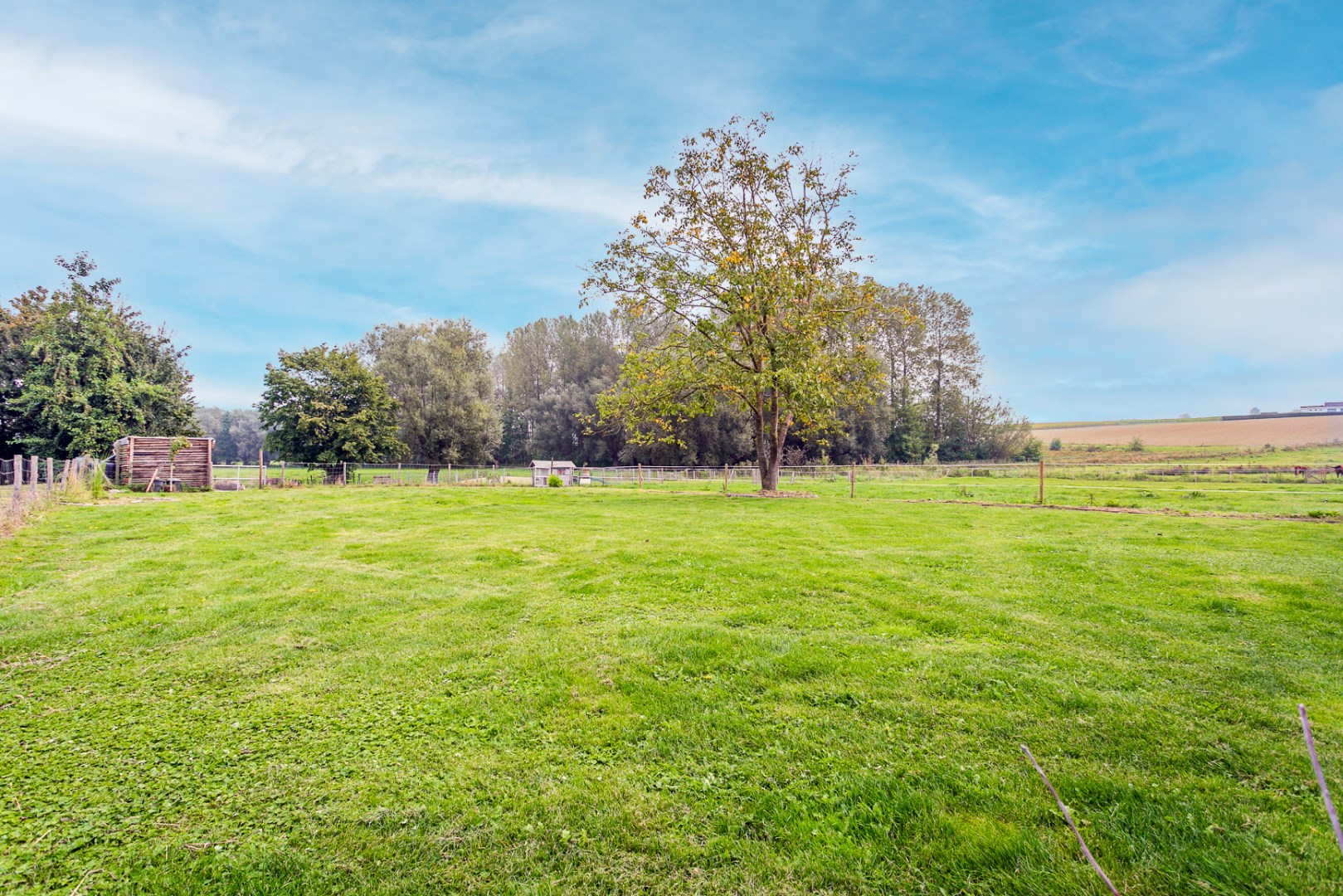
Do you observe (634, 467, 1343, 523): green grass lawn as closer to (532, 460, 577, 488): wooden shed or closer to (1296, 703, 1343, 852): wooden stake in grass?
(532, 460, 577, 488): wooden shed

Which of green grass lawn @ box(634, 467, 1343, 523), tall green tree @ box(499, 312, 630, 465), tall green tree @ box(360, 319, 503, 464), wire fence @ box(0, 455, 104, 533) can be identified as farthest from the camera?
tall green tree @ box(499, 312, 630, 465)

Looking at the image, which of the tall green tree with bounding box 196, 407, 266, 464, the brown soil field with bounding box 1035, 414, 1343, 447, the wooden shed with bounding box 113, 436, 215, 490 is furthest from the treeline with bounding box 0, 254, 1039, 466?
the tall green tree with bounding box 196, 407, 266, 464

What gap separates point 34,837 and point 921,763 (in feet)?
13.5

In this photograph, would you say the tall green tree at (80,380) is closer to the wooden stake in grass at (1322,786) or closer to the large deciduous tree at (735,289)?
the large deciduous tree at (735,289)

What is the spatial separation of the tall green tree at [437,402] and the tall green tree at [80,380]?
1388 cm

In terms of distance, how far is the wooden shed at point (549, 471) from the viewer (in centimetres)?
3419

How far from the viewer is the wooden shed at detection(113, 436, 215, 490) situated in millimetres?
22844

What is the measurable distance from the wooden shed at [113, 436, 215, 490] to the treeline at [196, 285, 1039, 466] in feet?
36.8

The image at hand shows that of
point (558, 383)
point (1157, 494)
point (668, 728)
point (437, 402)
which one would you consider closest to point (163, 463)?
point (437, 402)

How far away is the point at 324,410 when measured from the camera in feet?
115

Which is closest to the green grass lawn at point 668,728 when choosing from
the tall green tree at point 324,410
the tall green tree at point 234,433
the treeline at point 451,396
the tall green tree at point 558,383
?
the treeline at point 451,396

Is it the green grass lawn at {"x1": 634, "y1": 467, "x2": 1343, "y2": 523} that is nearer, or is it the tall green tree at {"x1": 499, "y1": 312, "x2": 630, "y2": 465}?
the green grass lawn at {"x1": 634, "y1": 467, "x2": 1343, "y2": 523}

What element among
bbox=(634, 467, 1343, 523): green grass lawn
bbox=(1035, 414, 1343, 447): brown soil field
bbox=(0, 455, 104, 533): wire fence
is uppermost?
bbox=(1035, 414, 1343, 447): brown soil field

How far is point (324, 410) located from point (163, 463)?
473 inches
